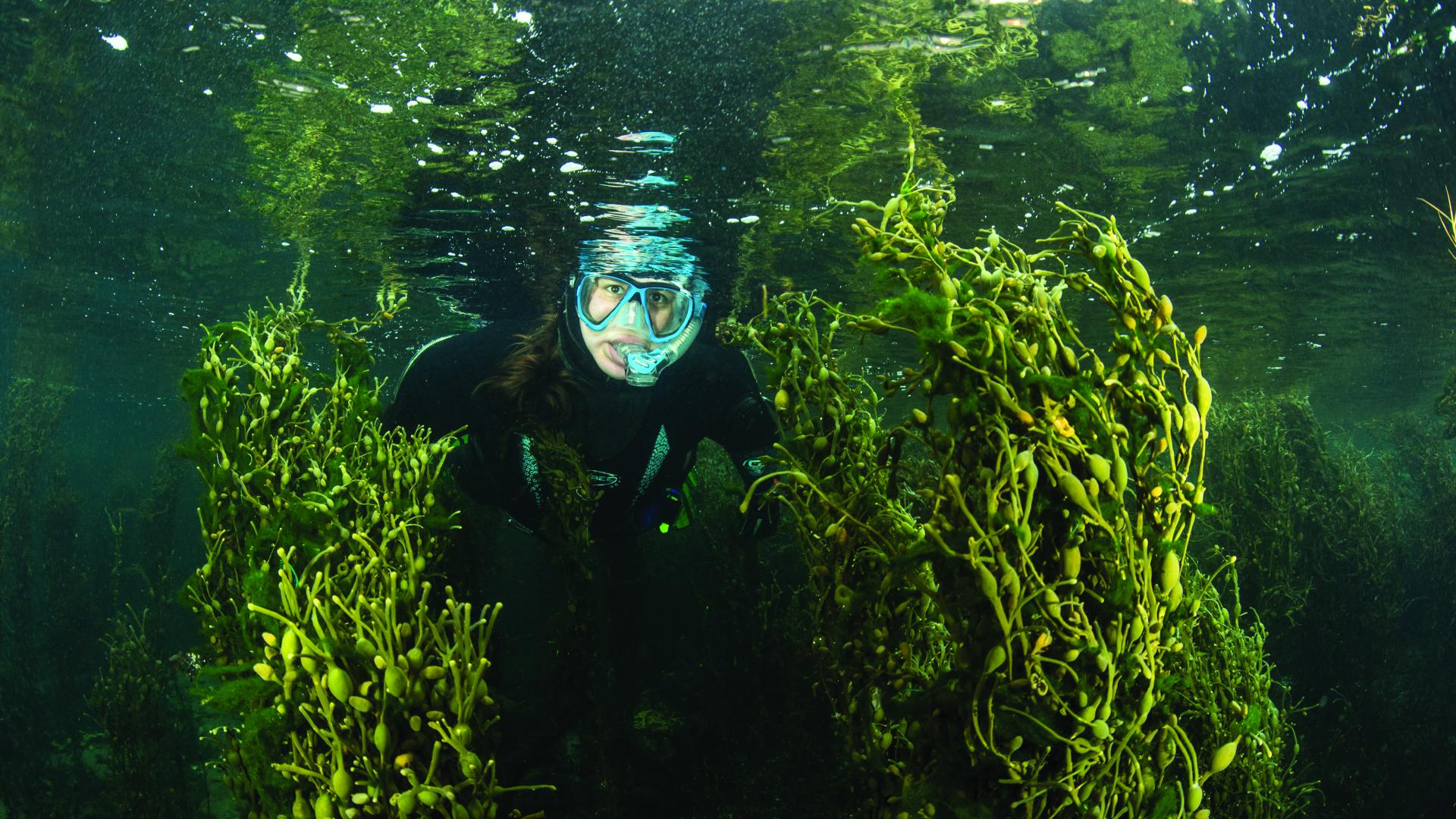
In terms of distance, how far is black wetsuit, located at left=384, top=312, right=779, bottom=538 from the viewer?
6.60m

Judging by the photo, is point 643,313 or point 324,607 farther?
point 643,313

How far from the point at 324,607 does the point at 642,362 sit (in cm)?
466

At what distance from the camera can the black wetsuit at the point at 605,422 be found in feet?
21.7

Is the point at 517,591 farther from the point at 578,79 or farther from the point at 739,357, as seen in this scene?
the point at 578,79

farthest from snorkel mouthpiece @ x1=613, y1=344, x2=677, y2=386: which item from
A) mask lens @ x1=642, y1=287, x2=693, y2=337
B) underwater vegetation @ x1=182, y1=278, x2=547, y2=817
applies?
underwater vegetation @ x1=182, y1=278, x2=547, y2=817

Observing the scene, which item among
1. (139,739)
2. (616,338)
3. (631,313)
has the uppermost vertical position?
(631,313)

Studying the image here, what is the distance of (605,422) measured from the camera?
7.44 m

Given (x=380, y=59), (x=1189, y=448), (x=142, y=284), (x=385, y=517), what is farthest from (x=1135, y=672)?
(x=142, y=284)

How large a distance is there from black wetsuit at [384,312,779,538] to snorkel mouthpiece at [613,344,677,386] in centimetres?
11

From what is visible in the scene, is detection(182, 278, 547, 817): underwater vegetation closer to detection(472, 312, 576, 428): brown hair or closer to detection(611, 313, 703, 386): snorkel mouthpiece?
detection(472, 312, 576, 428): brown hair

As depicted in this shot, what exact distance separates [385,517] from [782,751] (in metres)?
5.81

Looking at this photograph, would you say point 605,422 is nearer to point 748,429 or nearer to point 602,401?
point 602,401

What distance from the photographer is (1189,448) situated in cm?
226

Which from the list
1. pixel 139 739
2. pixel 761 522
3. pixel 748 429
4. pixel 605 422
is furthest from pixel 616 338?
pixel 139 739
